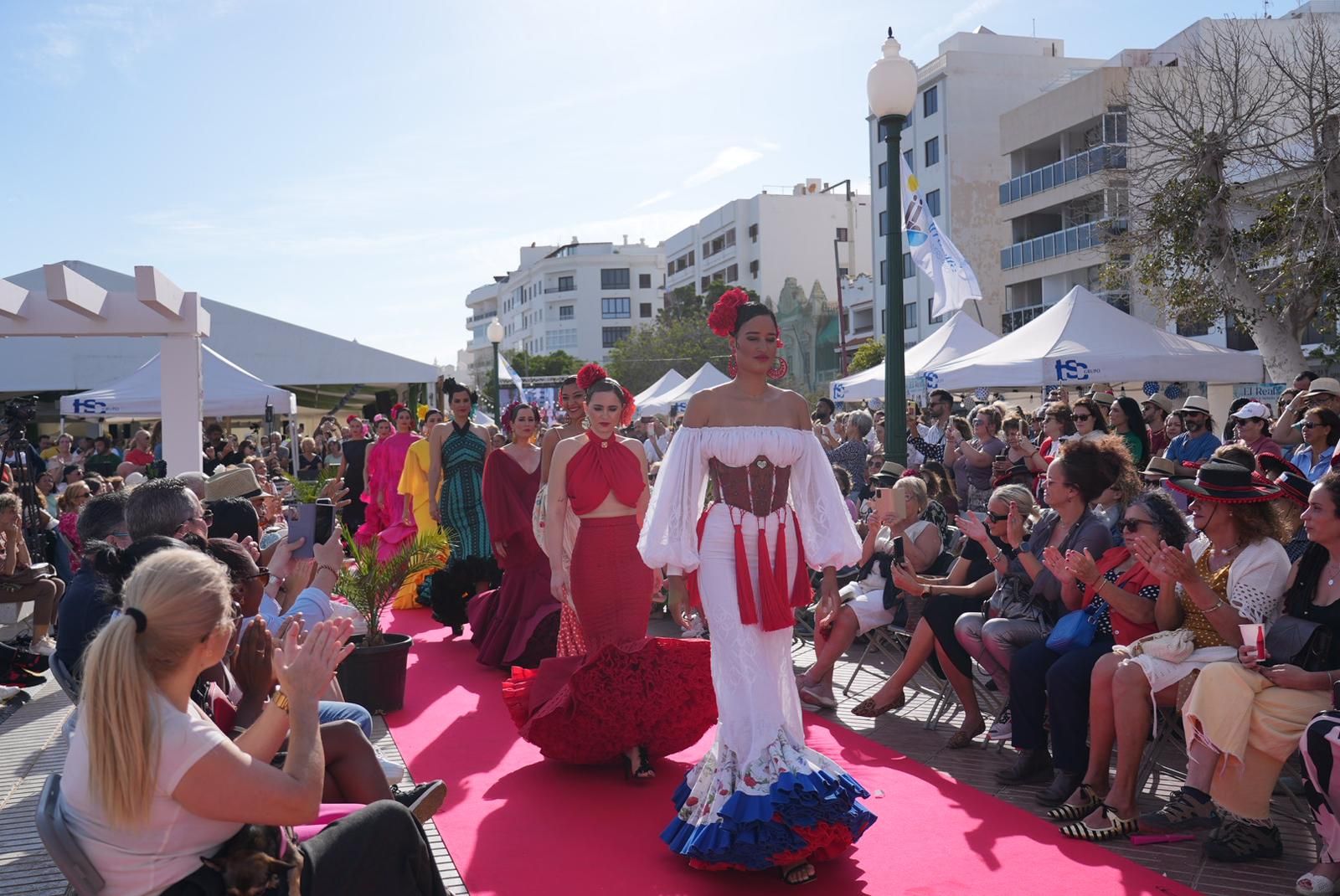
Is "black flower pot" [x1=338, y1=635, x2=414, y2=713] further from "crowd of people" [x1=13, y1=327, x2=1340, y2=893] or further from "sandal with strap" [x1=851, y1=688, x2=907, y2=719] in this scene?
"sandal with strap" [x1=851, y1=688, x2=907, y2=719]

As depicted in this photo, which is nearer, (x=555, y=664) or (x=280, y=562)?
(x=280, y=562)

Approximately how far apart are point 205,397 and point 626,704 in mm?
14267

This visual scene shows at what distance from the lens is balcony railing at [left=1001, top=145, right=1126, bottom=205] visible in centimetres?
3083

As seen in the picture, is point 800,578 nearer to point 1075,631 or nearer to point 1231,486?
point 1075,631

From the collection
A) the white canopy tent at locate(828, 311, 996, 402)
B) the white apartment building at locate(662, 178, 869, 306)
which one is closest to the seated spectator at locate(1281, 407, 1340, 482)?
the white canopy tent at locate(828, 311, 996, 402)

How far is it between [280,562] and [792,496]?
2.19 meters

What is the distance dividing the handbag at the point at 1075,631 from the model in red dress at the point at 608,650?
5.28ft

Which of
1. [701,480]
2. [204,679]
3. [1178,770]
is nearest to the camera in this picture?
[204,679]

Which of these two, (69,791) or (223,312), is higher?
(223,312)

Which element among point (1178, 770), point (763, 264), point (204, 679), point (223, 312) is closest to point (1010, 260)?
point (223, 312)

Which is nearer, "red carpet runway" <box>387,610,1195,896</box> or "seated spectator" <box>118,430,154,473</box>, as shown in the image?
"red carpet runway" <box>387,610,1195,896</box>

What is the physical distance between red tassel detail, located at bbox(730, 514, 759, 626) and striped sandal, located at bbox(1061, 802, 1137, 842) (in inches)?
60.9

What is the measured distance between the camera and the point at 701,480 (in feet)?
14.9

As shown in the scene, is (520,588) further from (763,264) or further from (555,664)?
(763,264)
